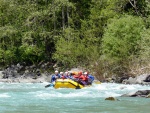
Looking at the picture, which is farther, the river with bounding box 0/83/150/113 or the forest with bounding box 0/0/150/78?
the forest with bounding box 0/0/150/78

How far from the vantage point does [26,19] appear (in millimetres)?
37469

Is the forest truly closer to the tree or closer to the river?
the tree

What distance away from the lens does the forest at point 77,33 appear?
28672 millimetres

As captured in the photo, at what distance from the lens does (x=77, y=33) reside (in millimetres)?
34500

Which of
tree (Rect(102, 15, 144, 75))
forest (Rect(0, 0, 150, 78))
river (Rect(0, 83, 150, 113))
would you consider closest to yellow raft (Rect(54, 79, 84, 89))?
river (Rect(0, 83, 150, 113))

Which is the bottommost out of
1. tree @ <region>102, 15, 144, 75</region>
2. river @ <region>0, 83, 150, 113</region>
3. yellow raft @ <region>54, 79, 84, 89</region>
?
yellow raft @ <region>54, 79, 84, 89</region>

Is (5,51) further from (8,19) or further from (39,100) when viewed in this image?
(39,100)

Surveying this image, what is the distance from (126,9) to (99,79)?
30.6 ft

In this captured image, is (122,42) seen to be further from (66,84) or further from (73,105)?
(73,105)

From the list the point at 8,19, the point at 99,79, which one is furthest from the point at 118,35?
the point at 8,19

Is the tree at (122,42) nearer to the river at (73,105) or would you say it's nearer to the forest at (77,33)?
the forest at (77,33)

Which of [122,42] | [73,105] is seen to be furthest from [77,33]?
[73,105]

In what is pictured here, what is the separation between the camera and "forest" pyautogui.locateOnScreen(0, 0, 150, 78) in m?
28.7

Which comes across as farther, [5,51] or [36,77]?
[5,51]
